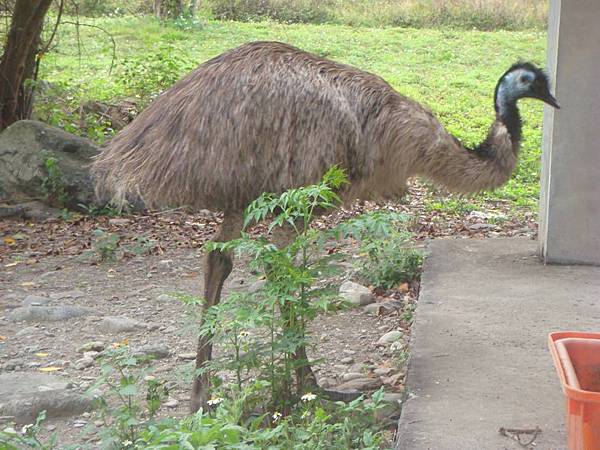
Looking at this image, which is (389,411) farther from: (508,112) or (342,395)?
(508,112)

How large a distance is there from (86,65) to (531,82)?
934cm

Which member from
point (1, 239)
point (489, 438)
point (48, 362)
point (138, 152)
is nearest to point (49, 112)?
point (1, 239)

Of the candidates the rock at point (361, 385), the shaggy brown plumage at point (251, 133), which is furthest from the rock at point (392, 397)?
the shaggy brown plumage at point (251, 133)

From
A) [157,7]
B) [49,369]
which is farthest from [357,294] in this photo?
[157,7]

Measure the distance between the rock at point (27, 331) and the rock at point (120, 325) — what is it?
336mm

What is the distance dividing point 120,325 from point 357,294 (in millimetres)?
1323

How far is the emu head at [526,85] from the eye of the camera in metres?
5.00

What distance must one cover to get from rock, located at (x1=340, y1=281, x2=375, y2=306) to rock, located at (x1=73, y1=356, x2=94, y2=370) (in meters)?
1.48

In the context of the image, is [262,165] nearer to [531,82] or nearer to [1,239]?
[531,82]

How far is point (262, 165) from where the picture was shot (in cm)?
414

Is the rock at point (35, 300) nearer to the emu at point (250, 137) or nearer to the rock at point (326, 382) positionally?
the emu at point (250, 137)

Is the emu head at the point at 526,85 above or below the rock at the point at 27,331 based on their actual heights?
above

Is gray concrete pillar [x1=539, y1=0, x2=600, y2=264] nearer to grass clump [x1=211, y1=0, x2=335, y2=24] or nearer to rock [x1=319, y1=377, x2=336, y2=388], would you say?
rock [x1=319, y1=377, x2=336, y2=388]

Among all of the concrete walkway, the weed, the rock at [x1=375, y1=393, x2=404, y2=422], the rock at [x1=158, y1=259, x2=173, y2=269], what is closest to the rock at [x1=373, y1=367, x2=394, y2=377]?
the concrete walkway
